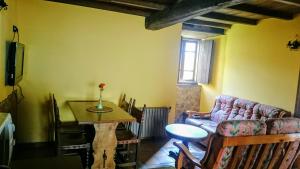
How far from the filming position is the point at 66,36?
3619 millimetres

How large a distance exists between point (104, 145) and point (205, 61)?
337 centimetres

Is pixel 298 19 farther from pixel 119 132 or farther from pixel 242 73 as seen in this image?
pixel 119 132

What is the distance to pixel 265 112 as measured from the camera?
3.71 meters

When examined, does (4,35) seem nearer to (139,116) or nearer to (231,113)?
(139,116)

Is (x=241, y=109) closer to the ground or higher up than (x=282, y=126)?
closer to the ground

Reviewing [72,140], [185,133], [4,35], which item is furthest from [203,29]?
Result: [4,35]

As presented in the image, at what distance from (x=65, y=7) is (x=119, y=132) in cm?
211

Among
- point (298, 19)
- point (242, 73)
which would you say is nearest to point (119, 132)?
point (242, 73)

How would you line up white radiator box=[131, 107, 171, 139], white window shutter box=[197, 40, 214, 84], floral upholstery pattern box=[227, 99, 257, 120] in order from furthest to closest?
white window shutter box=[197, 40, 214, 84] → white radiator box=[131, 107, 171, 139] → floral upholstery pattern box=[227, 99, 257, 120]

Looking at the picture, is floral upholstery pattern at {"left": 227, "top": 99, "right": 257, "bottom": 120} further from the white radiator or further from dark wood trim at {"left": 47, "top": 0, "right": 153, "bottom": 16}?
dark wood trim at {"left": 47, "top": 0, "right": 153, "bottom": 16}

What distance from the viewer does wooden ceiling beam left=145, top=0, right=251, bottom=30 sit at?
215cm

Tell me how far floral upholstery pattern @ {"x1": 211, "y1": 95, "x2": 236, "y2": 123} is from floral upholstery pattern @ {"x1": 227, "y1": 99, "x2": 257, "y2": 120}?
0.33 ft

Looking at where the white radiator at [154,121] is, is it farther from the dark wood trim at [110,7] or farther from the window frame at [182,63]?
the dark wood trim at [110,7]

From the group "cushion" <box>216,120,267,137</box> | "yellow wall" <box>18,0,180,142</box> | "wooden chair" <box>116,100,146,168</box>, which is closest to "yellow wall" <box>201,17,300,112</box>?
"yellow wall" <box>18,0,180,142</box>
